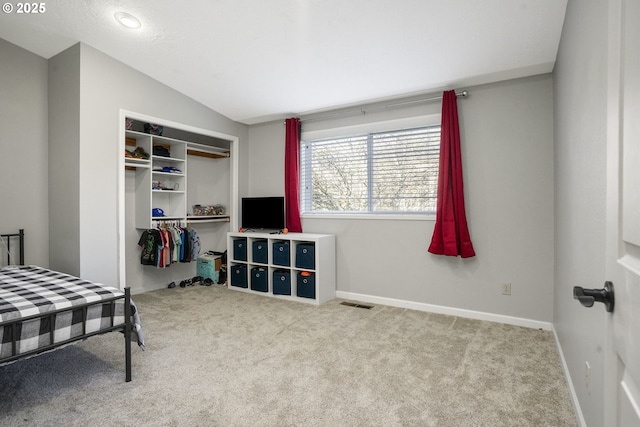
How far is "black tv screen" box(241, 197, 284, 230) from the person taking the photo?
4.62m

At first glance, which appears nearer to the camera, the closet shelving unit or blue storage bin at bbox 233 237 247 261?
the closet shelving unit

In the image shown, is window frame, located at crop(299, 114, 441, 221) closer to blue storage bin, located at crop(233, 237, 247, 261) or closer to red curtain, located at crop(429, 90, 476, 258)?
red curtain, located at crop(429, 90, 476, 258)

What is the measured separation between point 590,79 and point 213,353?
2.88m

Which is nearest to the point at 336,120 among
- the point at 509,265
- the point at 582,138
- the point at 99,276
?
the point at 509,265

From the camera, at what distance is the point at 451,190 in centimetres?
350

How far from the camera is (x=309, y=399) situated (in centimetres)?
202

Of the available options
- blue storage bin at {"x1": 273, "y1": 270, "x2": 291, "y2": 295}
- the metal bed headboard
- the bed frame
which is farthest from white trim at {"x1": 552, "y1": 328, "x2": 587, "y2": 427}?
the metal bed headboard

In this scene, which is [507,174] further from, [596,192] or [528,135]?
[596,192]

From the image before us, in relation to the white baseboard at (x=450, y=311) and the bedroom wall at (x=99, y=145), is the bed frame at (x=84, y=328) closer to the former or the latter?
the bedroom wall at (x=99, y=145)

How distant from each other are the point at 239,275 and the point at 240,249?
35 centimetres

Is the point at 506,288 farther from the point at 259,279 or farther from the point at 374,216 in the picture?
the point at 259,279

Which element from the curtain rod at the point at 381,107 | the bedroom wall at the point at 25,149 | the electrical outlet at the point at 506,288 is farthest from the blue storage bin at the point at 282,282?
the bedroom wall at the point at 25,149

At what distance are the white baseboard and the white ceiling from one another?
2277 millimetres

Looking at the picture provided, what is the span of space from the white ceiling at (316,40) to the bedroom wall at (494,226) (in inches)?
11.4
